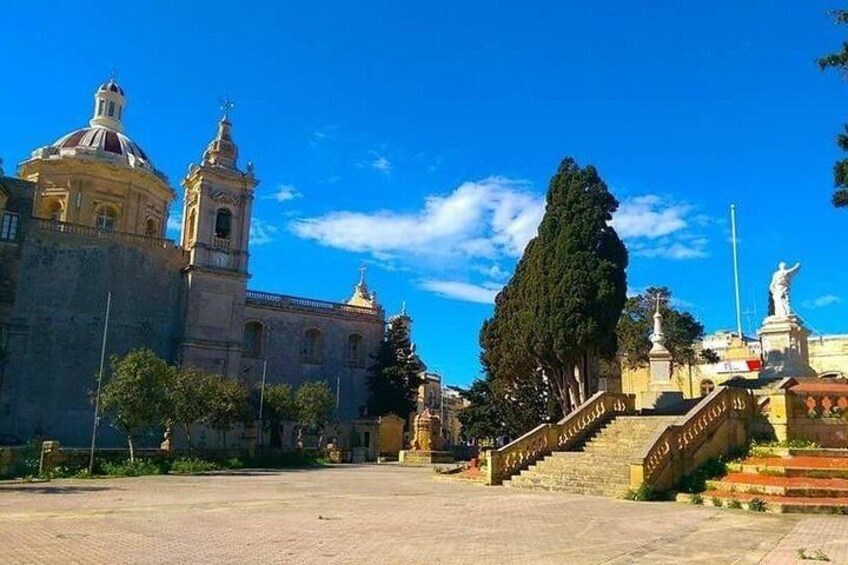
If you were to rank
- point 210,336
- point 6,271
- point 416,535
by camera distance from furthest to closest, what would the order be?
point 210,336
point 6,271
point 416,535

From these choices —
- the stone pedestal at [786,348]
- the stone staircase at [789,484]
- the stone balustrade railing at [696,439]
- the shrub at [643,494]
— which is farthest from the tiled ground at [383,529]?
the stone pedestal at [786,348]

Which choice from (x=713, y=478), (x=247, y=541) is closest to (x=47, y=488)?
(x=247, y=541)

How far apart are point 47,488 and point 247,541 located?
36.1 feet

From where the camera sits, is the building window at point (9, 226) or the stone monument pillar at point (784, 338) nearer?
the stone monument pillar at point (784, 338)

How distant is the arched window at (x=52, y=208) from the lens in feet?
152

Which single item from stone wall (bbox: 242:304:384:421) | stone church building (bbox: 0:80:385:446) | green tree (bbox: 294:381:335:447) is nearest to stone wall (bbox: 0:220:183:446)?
stone church building (bbox: 0:80:385:446)

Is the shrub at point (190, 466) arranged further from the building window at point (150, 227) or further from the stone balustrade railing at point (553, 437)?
the building window at point (150, 227)

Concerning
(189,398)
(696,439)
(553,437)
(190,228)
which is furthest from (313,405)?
(696,439)

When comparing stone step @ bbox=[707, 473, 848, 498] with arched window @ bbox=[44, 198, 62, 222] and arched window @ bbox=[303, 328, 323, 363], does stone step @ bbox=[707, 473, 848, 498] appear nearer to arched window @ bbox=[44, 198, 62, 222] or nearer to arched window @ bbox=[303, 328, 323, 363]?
arched window @ bbox=[303, 328, 323, 363]

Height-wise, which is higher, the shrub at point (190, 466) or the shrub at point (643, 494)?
the shrub at point (643, 494)

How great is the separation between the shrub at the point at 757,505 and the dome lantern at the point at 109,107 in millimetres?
49390

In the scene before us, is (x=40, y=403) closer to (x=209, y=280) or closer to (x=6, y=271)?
(x=6, y=271)

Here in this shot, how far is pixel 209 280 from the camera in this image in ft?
148

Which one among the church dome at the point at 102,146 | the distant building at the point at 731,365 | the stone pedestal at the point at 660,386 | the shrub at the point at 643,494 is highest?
the church dome at the point at 102,146
